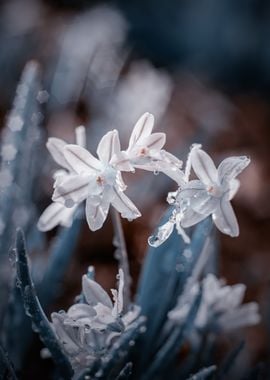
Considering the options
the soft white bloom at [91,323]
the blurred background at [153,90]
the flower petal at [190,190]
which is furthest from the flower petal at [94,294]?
the blurred background at [153,90]

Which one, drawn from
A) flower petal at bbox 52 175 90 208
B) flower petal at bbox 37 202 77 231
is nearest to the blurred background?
flower petal at bbox 37 202 77 231

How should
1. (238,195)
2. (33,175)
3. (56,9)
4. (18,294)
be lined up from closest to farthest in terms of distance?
1. (18,294)
2. (33,175)
3. (238,195)
4. (56,9)

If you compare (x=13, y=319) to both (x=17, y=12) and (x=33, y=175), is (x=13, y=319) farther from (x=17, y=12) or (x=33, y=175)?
(x=17, y=12)

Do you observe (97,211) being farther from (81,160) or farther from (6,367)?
(6,367)

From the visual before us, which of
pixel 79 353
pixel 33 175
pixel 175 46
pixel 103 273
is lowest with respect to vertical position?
pixel 79 353

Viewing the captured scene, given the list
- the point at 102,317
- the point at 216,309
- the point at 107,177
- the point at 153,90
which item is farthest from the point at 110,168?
the point at 153,90

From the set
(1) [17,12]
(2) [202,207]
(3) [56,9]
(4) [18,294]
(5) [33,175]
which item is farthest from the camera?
(3) [56,9]

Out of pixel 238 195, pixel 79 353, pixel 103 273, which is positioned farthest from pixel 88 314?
pixel 238 195

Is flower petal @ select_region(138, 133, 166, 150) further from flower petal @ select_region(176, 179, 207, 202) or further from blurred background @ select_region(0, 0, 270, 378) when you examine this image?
blurred background @ select_region(0, 0, 270, 378)
